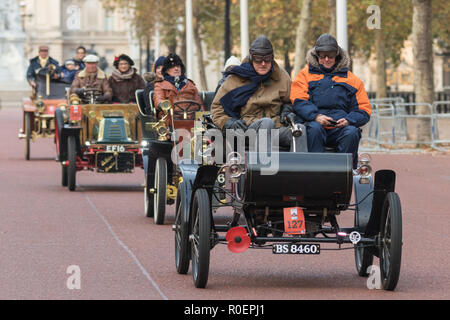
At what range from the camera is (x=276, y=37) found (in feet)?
204

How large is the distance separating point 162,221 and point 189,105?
1729mm

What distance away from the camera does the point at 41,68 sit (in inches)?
1079

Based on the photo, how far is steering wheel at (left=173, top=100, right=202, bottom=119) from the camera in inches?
587

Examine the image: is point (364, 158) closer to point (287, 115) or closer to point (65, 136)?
point (287, 115)

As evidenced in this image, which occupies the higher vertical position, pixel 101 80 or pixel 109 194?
pixel 101 80

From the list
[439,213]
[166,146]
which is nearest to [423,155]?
[439,213]

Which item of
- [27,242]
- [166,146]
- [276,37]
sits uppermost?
[276,37]

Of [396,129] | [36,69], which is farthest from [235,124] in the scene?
[396,129]

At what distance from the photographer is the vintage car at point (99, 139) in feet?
62.5

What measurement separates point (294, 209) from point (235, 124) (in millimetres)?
1176

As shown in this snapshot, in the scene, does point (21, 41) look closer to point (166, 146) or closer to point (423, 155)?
point (423, 155)

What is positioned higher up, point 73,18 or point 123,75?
point 73,18

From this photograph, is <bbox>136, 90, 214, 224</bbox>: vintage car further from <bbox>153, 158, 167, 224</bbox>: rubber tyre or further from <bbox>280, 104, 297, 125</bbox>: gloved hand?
<bbox>280, 104, 297, 125</bbox>: gloved hand

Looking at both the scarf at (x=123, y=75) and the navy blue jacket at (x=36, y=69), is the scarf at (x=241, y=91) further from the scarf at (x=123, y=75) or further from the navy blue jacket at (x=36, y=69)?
the navy blue jacket at (x=36, y=69)
